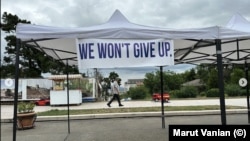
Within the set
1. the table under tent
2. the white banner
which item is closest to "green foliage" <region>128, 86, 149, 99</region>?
the table under tent

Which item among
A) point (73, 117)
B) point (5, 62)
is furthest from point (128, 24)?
point (5, 62)

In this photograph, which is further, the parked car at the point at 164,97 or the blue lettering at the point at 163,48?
the parked car at the point at 164,97

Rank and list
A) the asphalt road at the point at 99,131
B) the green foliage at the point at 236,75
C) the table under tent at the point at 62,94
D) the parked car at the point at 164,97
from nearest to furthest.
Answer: the asphalt road at the point at 99,131
the table under tent at the point at 62,94
the parked car at the point at 164,97
the green foliage at the point at 236,75

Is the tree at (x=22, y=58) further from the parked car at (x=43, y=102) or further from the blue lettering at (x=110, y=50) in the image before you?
the blue lettering at (x=110, y=50)

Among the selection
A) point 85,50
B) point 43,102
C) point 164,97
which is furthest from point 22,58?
point 85,50

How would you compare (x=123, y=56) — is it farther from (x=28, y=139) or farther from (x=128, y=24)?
(x=28, y=139)

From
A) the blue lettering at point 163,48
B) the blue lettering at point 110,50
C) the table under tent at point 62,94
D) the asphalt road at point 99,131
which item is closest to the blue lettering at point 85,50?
the blue lettering at point 110,50

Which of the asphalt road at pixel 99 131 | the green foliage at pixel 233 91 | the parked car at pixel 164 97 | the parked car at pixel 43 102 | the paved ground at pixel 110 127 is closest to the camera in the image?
the asphalt road at pixel 99 131

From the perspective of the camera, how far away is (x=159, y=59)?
6.00 metres

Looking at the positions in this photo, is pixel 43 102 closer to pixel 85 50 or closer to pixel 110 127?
pixel 110 127

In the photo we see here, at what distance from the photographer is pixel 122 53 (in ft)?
19.5

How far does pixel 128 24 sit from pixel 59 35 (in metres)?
1.32

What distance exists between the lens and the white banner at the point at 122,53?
5855 mm

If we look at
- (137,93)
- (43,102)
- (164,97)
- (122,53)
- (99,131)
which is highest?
(122,53)
